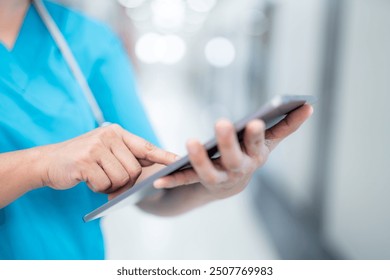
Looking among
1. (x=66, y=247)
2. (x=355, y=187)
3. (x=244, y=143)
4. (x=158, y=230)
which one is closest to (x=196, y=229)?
(x=158, y=230)

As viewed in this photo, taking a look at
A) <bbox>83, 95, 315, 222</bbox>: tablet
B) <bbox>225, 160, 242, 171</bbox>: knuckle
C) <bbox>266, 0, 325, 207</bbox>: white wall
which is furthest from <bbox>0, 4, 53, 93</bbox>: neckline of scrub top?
<bbox>266, 0, 325, 207</bbox>: white wall

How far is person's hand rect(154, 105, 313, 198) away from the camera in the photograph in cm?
45

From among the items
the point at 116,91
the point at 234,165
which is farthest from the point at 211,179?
the point at 116,91

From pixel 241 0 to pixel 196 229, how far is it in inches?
138

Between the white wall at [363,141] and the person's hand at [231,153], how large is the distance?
4.31ft

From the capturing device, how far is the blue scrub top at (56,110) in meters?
0.66

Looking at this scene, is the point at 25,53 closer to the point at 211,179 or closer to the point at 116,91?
the point at 116,91

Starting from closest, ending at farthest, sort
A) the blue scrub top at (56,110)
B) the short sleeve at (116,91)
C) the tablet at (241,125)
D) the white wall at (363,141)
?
the tablet at (241,125) < the blue scrub top at (56,110) < the short sleeve at (116,91) < the white wall at (363,141)

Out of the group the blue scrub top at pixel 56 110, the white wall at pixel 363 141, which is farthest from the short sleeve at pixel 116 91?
the white wall at pixel 363 141

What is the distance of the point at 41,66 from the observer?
738mm

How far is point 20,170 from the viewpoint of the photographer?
1.85ft

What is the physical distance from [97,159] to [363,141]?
5.39ft

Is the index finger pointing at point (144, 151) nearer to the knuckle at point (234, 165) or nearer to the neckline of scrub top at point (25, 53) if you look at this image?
the knuckle at point (234, 165)
